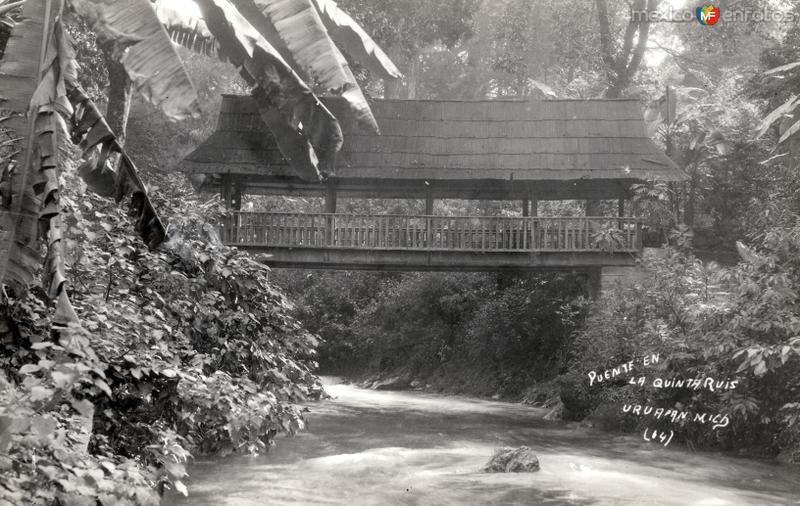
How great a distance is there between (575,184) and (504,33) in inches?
279

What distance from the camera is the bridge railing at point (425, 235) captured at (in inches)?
583

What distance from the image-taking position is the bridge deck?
48.6ft

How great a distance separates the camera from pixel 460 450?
1188 cm

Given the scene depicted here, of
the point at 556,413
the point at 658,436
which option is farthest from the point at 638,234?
the point at 658,436

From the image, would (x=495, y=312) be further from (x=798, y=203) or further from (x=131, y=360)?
(x=131, y=360)

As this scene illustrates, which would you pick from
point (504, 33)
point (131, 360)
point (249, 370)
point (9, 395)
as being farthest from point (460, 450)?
point (504, 33)

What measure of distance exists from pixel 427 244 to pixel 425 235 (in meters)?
0.25

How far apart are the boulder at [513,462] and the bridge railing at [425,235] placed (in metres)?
5.16

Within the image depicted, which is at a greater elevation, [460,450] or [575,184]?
[575,184]

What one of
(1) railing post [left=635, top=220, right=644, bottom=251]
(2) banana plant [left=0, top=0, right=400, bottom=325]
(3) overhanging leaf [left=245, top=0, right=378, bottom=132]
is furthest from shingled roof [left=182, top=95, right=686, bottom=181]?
(3) overhanging leaf [left=245, top=0, right=378, bottom=132]

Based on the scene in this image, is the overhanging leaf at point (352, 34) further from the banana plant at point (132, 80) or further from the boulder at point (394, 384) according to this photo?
the boulder at point (394, 384)

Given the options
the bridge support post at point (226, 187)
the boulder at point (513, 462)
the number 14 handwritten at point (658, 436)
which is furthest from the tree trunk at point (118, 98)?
the number 14 handwritten at point (658, 436)

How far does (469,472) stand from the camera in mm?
10227

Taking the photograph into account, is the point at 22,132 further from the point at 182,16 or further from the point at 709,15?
the point at 709,15
